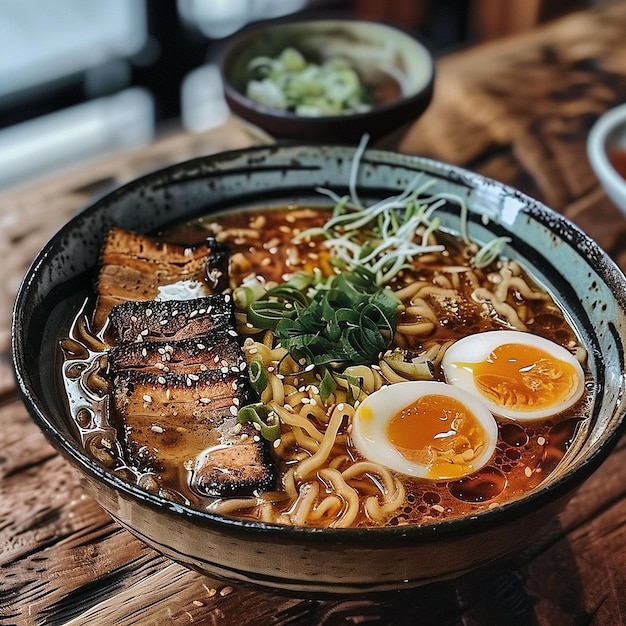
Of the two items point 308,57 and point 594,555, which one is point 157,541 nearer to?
point 594,555

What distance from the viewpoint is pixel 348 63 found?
8.91ft

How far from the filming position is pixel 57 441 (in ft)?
3.83

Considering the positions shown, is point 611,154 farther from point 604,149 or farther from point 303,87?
point 303,87

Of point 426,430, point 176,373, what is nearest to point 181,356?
point 176,373

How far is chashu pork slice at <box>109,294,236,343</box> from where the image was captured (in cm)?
157

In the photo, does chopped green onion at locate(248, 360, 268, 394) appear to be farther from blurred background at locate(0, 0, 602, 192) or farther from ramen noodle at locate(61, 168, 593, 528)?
blurred background at locate(0, 0, 602, 192)

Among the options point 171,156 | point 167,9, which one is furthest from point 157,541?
point 167,9

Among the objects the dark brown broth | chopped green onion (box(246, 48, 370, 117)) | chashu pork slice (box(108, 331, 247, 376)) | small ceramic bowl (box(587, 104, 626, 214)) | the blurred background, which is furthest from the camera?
the blurred background

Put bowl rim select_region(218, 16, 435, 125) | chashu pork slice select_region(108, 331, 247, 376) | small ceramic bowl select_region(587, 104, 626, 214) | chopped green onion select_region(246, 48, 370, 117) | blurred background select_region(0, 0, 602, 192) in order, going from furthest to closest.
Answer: blurred background select_region(0, 0, 602, 192), chopped green onion select_region(246, 48, 370, 117), small ceramic bowl select_region(587, 104, 626, 214), bowl rim select_region(218, 16, 435, 125), chashu pork slice select_region(108, 331, 247, 376)

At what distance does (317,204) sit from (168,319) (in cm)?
58

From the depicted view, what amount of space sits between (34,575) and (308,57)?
1968 mm

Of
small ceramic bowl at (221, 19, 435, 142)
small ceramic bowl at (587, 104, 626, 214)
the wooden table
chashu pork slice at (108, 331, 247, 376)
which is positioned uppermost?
small ceramic bowl at (221, 19, 435, 142)

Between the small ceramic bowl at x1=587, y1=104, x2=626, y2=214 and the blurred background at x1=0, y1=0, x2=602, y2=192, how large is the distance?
4.82 feet

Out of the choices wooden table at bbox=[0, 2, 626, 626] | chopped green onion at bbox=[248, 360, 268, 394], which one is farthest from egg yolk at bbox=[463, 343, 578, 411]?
chopped green onion at bbox=[248, 360, 268, 394]
